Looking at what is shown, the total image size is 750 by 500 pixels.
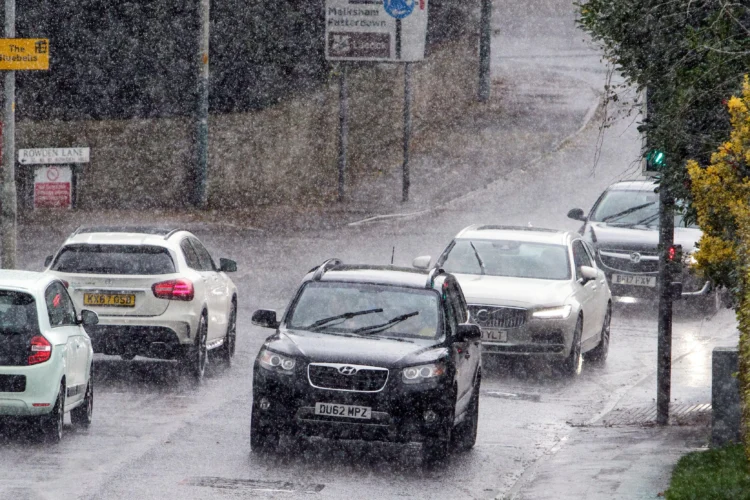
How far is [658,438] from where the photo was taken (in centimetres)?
1334

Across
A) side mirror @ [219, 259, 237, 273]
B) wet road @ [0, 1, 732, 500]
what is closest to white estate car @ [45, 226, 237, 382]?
wet road @ [0, 1, 732, 500]

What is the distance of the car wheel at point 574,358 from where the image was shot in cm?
1744

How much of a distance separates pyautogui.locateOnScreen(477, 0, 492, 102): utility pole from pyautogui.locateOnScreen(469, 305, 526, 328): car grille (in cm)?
2188

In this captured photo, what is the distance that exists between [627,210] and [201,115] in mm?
10992

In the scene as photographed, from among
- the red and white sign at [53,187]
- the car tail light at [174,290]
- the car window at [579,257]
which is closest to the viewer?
the car tail light at [174,290]

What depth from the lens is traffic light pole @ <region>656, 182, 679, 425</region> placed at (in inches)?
554

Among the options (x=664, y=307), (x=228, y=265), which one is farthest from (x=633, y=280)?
(x=664, y=307)

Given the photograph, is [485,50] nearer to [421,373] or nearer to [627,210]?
[627,210]

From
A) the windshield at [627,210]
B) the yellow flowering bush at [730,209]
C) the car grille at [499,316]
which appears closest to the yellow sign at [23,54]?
the car grille at [499,316]

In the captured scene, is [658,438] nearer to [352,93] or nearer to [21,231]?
[21,231]

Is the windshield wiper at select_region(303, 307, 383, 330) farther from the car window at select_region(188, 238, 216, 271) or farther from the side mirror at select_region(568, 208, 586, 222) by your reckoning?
the side mirror at select_region(568, 208, 586, 222)

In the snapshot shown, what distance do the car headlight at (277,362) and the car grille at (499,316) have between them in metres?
5.38

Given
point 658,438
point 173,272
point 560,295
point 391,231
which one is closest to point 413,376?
→ point 658,438

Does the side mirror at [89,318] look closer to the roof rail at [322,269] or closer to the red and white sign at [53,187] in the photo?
the roof rail at [322,269]
